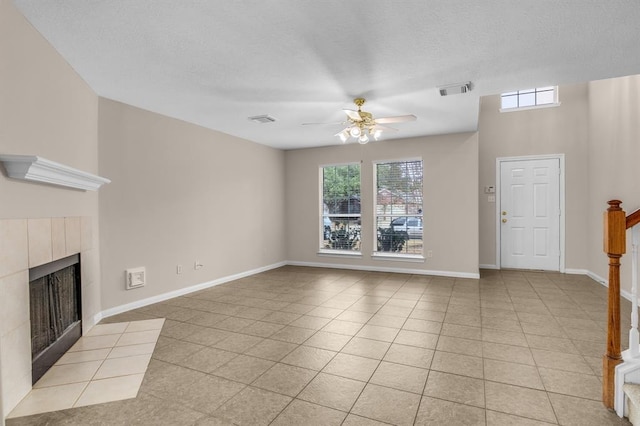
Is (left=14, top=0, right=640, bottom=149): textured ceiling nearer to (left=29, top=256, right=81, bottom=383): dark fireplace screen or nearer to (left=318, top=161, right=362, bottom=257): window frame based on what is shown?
(left=29, top=256, right=81, bottom=383): dark fireplace screen

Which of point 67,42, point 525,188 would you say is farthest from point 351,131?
point 525,188

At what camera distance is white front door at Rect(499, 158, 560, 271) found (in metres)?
5.96

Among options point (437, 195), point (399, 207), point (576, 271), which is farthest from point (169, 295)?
point (576, 271)

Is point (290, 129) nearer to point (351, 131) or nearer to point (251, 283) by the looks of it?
point (351, 131)

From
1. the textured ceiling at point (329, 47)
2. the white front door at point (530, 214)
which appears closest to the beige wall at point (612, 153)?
the white front door at point (530, 214)

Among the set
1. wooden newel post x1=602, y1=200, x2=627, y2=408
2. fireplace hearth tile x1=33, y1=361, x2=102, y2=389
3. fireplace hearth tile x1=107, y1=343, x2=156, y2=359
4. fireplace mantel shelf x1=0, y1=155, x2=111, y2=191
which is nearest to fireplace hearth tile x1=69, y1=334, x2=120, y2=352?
fireplace hearth tile x1=107, y1=343, x2=156, y2=359

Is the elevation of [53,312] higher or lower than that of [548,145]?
lower

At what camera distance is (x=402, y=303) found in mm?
4156

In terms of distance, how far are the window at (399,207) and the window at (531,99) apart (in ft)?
6.90

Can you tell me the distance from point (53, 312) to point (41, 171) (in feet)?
4.12

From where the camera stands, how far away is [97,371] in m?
2.53

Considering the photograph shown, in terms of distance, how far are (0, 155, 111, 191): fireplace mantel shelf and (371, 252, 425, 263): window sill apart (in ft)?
15.6

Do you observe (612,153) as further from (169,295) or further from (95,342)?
(95,342)

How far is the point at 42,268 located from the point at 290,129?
3609 millimetres
